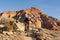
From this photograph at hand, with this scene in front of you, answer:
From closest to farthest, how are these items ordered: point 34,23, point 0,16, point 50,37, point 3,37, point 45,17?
1. point 3,37
2. point 50,37
3. point 34,23
4. point 0,16
5. point 45,17

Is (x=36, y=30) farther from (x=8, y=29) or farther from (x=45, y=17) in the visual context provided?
(x=45, y=17)

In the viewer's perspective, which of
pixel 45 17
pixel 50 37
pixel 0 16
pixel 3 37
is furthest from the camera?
pixel 45 17

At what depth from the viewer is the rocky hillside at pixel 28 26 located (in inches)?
1350

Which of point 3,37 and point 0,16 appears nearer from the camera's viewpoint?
point 3,37

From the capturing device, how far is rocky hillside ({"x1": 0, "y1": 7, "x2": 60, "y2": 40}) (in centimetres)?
3428

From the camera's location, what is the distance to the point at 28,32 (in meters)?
36.5

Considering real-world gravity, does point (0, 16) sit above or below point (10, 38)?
above

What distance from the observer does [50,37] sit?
34.8 metres

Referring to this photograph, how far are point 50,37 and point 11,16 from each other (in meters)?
12.8

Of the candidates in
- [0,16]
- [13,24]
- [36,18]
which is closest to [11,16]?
[0,16]

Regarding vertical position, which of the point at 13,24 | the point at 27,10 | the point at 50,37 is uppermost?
the point at 27,10

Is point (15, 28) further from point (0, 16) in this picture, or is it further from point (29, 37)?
point (0, 16)

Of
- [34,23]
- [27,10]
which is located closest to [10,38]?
[34,23]

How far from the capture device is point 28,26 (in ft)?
127
